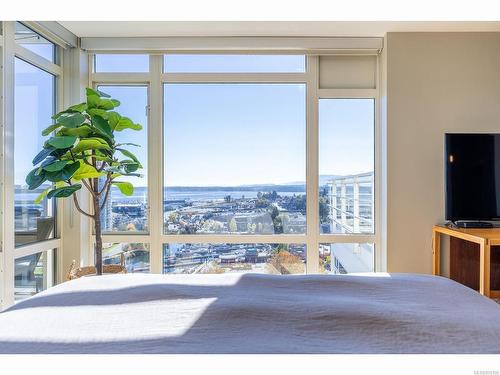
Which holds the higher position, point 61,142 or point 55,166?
point 61,142

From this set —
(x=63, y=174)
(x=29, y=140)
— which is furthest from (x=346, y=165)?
(x=29, y=140)

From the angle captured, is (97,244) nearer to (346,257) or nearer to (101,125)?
(101,125)

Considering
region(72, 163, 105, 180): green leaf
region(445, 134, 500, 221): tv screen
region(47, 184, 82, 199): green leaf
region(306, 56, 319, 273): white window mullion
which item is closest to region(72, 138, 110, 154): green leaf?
region(72, 163, 105, 180): green leaf

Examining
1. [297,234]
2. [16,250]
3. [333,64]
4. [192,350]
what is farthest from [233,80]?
[192,350]

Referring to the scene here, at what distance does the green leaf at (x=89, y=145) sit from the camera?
8.93ft

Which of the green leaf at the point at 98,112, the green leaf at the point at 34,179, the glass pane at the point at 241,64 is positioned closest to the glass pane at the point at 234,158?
the glass pane at the point at 241,64

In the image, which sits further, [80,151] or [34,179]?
[80,151]

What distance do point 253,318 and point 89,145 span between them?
2116 millimetres

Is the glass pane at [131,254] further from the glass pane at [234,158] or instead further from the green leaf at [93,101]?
the green leaf at [93,101]

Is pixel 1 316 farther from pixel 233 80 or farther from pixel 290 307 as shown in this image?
pixel 233 80

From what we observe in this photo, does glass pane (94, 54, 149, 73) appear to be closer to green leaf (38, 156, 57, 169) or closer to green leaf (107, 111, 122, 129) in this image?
green leaf (107, 111, 122, 129)

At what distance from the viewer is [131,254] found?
3551 mm

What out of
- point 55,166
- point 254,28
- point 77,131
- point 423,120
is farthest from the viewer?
point 423,120

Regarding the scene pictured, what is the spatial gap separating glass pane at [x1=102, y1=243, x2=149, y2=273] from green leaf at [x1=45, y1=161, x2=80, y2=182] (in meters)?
1.13
